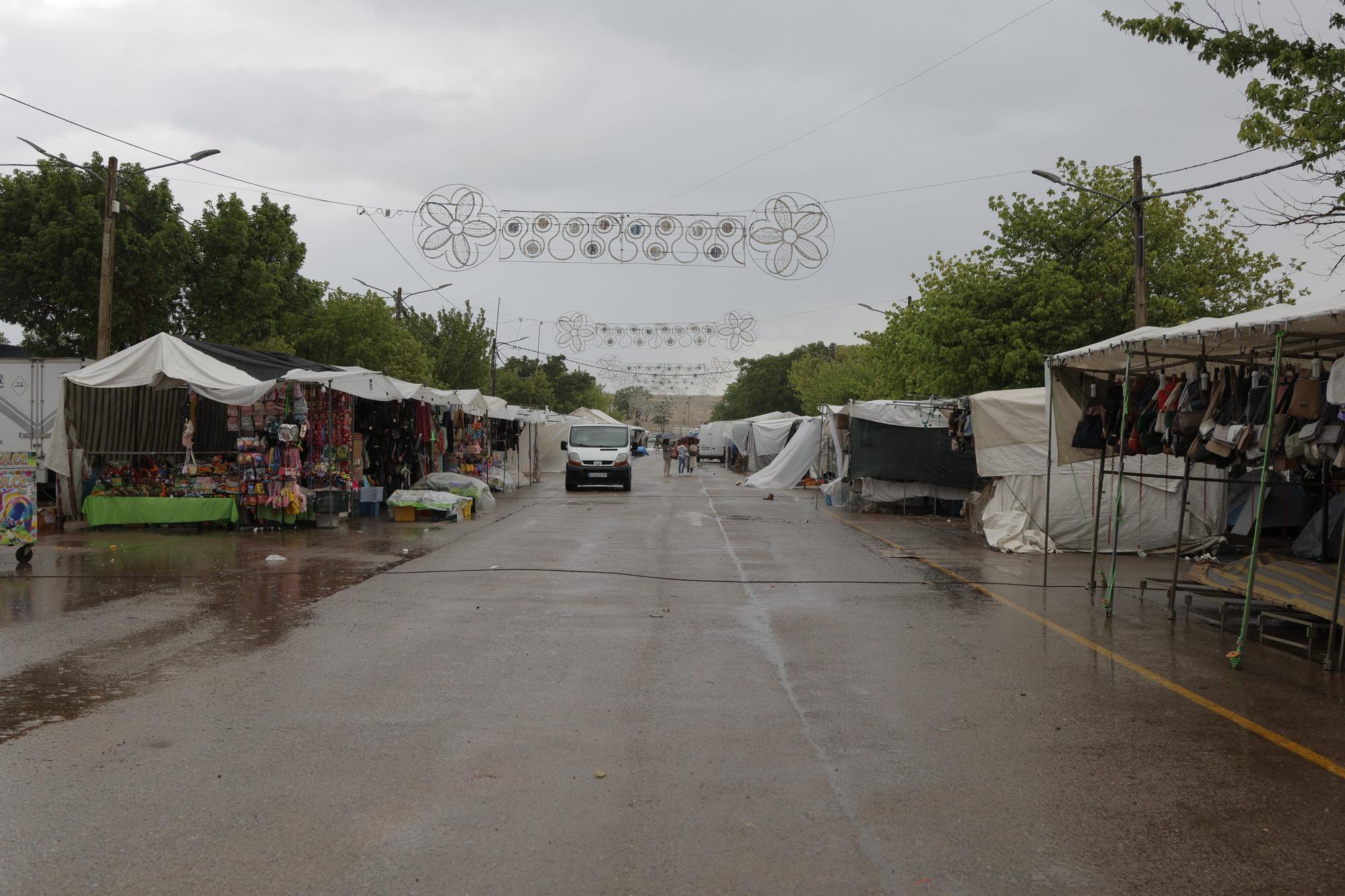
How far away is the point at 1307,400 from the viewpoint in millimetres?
7215

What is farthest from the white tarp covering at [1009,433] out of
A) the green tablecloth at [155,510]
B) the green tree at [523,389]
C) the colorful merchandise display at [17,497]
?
the green tree at [523,389]

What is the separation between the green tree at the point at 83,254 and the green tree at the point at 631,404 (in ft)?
414

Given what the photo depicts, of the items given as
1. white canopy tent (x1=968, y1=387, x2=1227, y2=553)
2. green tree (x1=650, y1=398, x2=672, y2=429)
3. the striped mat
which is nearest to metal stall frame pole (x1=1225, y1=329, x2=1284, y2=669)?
the striped mat

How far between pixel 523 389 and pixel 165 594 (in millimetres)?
59674

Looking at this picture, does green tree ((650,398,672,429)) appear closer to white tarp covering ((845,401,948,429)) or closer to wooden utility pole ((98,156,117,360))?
white tarp covering ((845,401,948,429))

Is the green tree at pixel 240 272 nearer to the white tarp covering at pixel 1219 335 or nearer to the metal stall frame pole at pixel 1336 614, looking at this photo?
the white tarp covering at pixel 1219 335

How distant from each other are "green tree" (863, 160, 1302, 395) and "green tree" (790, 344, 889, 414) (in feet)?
27.0

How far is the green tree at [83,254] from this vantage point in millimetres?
23766

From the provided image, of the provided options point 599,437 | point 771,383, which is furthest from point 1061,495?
point 771,383

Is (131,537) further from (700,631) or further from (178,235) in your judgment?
(178,235)

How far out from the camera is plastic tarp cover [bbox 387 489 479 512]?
1842cm

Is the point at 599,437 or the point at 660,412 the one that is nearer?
the point at 599,437

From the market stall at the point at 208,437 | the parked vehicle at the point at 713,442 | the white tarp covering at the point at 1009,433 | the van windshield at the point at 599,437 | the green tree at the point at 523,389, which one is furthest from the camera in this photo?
the green tree at the point at 523,389

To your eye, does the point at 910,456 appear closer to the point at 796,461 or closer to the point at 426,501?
the point at 426,501
